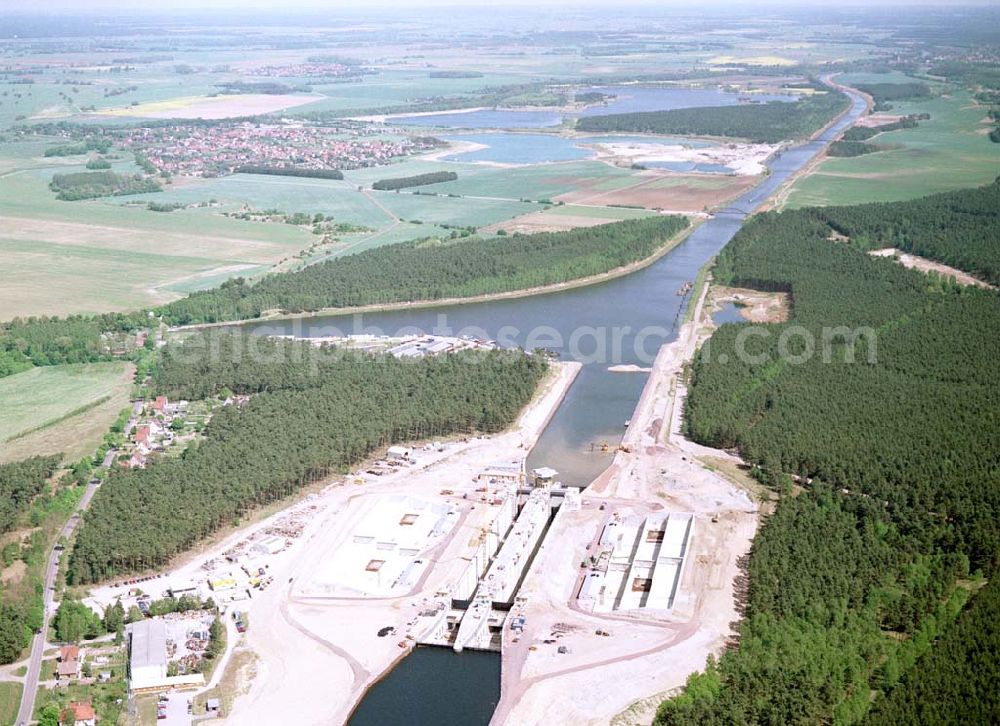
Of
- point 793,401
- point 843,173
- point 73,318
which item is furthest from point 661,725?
point 843,173

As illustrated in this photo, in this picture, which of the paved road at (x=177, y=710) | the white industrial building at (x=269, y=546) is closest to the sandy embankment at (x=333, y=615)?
the white industrial building at (x=269, y=546)

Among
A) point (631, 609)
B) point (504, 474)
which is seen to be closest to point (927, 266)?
point (504, 474)

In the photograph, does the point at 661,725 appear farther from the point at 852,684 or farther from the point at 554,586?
the point at 554,586

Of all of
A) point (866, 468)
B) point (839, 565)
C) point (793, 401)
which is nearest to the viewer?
point (839, 565)

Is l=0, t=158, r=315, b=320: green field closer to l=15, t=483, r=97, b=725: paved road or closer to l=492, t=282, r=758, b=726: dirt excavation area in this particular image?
l=15, t=483, r=97, b=725: paved road

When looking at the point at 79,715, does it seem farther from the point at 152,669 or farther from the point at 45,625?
A: the point at 45,625
